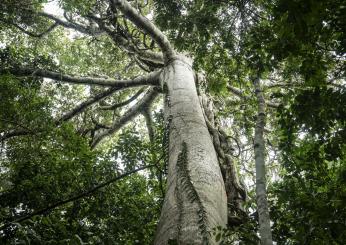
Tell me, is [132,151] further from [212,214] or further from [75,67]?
[75,67]

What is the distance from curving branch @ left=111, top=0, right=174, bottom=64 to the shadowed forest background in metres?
0.02

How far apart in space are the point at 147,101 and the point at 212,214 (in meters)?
6.67

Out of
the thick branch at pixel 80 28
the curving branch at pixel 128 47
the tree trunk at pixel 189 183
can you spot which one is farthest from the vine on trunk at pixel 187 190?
the thick branch at pixel 80 28

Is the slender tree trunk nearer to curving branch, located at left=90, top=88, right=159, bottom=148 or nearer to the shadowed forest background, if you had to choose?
the shadowed forest background

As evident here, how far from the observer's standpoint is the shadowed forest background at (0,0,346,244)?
8.48ft

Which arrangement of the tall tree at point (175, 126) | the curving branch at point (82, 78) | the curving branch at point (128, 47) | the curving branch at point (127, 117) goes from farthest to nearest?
the curving branch at point (127, 117) → the curving branch at point (128, 47) → the curving branch at point (82, 78) → the tall tree at point (175, 126)

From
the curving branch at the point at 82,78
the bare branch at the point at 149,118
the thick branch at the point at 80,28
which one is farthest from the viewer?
the bare branch at the point at 149,118

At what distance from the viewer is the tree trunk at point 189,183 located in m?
2.66

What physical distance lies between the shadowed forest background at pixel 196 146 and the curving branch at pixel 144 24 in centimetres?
2

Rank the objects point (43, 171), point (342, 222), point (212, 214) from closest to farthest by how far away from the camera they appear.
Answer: point (342, 222) → point (212, 214) → point (43, 171)

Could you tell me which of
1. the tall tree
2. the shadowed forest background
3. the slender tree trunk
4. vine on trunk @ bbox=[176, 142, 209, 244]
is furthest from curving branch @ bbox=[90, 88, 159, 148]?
the slender tree trunk

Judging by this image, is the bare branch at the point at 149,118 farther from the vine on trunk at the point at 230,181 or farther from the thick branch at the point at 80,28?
the vine on trunk at the point at 230,181

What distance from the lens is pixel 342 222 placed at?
223cm

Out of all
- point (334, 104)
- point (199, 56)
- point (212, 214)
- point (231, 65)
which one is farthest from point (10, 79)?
point (334, 104)
